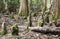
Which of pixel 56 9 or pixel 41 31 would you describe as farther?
pixel 56 9

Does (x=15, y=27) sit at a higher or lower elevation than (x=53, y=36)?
higher

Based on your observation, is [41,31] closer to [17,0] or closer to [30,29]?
[30,29]

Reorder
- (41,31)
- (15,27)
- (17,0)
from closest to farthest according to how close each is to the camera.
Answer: (15,27), (41,31), (17,0)

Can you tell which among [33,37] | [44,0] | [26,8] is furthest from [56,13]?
[44,0]

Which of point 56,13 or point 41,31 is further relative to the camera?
point 56,13

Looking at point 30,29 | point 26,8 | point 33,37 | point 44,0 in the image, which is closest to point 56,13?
point 30,29

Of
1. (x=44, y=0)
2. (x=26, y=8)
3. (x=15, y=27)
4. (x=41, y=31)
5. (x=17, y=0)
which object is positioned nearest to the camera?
(x=15, y=27)

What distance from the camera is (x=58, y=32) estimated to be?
7480 mm

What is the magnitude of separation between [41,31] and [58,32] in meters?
0.72

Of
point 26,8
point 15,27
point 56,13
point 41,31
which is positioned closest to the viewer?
point 15,27

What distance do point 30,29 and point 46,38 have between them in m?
1.20

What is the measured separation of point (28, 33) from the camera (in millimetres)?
8062

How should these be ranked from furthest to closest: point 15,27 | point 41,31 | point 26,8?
point 26,8 < point 41,31 < point 15,27

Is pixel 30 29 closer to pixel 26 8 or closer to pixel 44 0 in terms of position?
pixel 26 8
